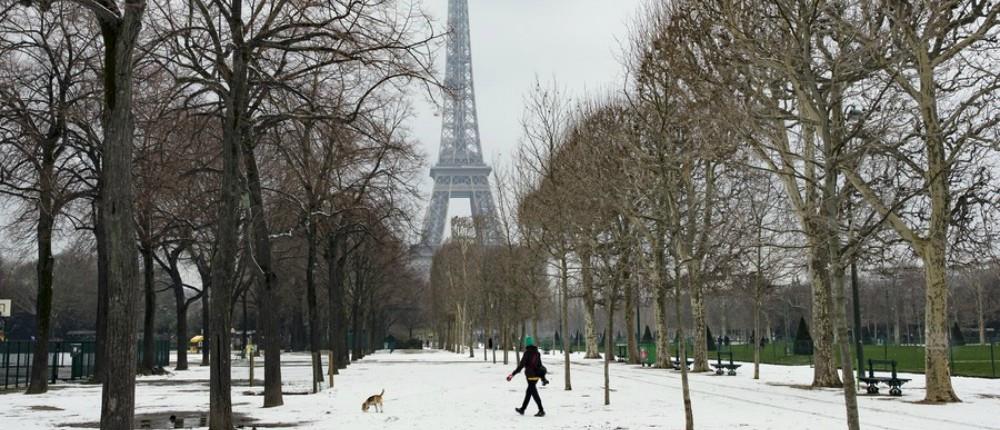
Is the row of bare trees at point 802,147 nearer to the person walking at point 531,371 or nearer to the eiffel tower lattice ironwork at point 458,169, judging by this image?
the person walking at point 531,371

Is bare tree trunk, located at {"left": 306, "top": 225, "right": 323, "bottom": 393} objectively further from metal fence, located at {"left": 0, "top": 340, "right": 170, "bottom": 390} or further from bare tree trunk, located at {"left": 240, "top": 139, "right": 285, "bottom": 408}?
metal fence, located at {"left": 0, "top": 340, "right": 170, "bottom": 390}

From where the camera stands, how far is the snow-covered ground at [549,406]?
1547 centimetres

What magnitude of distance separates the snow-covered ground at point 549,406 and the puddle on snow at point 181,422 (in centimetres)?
3

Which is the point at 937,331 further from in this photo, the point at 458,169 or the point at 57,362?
the point at 458,169

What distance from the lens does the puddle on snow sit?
15812 mm

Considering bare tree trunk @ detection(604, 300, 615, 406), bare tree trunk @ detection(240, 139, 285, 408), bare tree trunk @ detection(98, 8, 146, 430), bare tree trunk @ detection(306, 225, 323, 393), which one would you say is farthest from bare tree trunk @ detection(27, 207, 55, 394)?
bare tree trunk @ detection(98, 8, 146, 430)

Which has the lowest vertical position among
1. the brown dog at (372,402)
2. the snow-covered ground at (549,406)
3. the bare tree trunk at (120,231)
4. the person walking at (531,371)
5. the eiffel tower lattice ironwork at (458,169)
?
the snow-covered ground at (549,406)

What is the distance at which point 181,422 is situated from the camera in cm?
1599

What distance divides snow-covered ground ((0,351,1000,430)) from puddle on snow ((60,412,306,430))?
28 mm

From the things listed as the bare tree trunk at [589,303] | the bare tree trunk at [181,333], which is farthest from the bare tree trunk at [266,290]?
the bare tree trunk at [181,333]

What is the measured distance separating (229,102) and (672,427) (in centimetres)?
902

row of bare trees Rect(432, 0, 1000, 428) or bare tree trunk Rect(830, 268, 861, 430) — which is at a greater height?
row of bare trees Rect(432, 0, 1000, 428)

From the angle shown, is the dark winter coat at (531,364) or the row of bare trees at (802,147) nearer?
the row of bare trees at (802,147)

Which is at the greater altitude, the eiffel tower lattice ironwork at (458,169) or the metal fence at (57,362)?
the eiffel tower lattice ironwork at (458,169)
